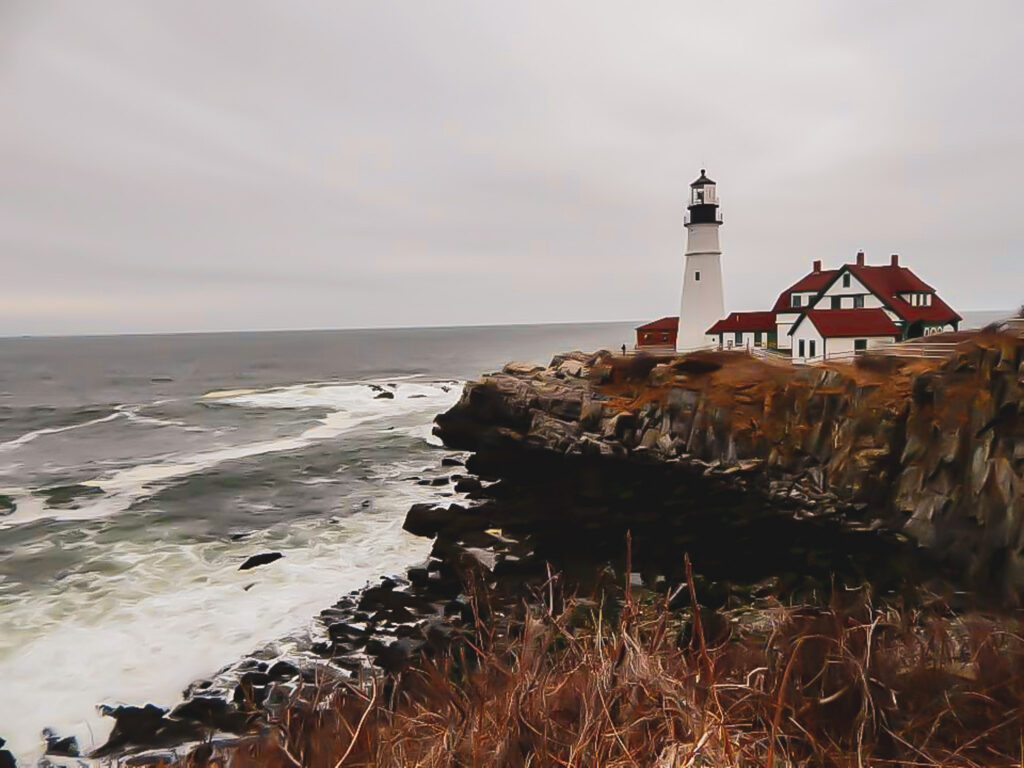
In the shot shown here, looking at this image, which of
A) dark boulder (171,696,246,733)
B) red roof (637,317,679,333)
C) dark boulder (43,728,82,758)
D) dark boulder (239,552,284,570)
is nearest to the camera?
dark boulder (43,728,82,758)

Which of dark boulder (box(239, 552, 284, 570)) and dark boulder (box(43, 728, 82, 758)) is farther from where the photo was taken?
dark boulder (box(239, 552, 284, 570))

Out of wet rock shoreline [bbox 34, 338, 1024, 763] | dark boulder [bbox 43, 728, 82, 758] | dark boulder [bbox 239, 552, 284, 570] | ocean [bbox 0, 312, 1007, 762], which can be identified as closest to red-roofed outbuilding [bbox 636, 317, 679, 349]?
ocean [bbox 0, 312, 1007, 762]

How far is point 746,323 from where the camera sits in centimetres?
4281

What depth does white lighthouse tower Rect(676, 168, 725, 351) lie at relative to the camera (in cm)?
4206

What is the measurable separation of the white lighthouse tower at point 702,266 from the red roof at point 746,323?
0.56 meters

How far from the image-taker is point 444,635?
1213 cm

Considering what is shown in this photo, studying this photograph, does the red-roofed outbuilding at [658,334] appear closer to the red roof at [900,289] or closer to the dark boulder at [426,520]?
the red roof at [900,289]

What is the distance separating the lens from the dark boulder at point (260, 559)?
642 inches

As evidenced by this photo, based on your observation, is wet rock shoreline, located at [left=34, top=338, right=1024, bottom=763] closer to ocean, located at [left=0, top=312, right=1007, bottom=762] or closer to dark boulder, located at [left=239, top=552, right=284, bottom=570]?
ocean, located at [left=0, top=312, right=1007, bottom=762]

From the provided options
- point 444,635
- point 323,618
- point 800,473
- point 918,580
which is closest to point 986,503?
point 918,580

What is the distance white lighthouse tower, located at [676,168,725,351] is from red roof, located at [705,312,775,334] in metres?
0.56

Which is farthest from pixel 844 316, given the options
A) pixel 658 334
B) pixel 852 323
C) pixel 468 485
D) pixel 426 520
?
pixel 426 520

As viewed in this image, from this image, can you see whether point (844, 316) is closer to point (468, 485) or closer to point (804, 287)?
point (804, 287)

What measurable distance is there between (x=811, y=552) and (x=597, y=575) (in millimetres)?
5827
